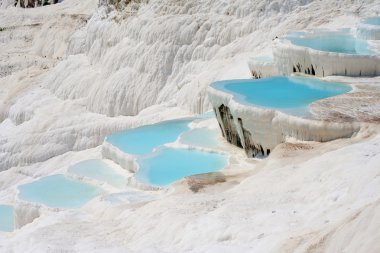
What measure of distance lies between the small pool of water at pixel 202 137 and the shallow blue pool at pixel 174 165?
27 cm

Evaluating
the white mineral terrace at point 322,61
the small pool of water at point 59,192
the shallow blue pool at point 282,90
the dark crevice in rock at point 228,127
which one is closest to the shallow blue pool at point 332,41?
the white mineral terrace at point 322,61

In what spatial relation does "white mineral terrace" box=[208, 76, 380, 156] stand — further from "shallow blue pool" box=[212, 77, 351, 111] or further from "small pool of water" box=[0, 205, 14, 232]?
"small pool of water" box=[0, 205, 14, 232]

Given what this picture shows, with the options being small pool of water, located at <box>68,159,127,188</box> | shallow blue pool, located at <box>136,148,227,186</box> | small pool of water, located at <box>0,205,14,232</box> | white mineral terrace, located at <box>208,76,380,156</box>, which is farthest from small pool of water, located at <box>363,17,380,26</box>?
small pool of water, located at <box>0,205,14,232</box>

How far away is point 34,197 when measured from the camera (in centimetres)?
1268

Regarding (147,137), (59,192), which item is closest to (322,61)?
(147,137)

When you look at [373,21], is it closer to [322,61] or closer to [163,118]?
[322,61]

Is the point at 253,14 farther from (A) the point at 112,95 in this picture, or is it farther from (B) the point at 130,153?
(B) the point at 130,153

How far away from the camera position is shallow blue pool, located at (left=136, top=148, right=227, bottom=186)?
11320 millimetres

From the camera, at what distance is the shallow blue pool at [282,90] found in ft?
38.7

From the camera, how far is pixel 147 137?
47.8ft

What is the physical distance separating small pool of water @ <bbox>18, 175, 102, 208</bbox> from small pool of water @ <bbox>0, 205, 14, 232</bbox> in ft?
2.62

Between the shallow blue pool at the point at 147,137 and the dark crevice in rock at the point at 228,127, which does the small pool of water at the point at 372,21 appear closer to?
the shallow blue pool at the point at 147,137

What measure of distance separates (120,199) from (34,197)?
3187 millimetres

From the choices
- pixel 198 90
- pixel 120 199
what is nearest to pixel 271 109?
pixel 120 199
